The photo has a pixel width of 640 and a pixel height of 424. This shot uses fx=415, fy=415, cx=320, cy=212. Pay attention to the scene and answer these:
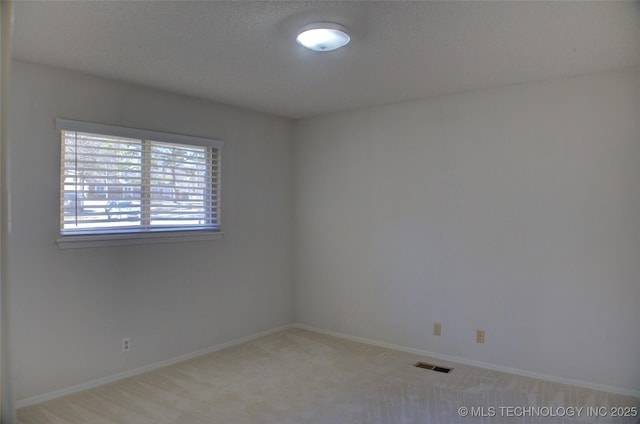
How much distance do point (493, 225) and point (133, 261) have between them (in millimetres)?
3159

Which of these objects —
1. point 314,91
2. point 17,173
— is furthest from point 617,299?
point 17,173

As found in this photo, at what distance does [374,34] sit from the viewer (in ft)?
8.38

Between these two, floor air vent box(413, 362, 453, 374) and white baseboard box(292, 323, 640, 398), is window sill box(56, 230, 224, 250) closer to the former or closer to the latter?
white baseboard box(292, 323, 640, 398)

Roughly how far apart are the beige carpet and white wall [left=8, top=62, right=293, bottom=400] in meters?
0.32

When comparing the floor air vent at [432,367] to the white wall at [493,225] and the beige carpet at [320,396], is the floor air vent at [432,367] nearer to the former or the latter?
the beige carpet at [320,396]

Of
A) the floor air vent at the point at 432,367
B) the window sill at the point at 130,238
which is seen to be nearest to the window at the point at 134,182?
the window sill at the point at 130,238

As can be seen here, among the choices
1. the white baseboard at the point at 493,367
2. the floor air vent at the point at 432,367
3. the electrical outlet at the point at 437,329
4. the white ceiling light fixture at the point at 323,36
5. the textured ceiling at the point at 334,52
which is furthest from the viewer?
the electrical outlet at the point at 437,329

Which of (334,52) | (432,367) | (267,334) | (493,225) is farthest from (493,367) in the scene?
→ (334,52)

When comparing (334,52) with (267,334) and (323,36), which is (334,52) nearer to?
(323,36)

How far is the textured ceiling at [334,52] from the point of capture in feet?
7.36

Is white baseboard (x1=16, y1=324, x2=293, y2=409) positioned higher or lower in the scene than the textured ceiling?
lower

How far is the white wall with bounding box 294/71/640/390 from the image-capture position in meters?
3.20

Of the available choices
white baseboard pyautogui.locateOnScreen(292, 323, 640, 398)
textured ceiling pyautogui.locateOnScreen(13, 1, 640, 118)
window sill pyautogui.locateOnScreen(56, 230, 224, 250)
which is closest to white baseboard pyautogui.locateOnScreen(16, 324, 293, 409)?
white baseboard pyautogui.locateOnScreen(292, 323, 640, 398)

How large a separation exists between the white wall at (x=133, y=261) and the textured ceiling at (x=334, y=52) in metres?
0.29
